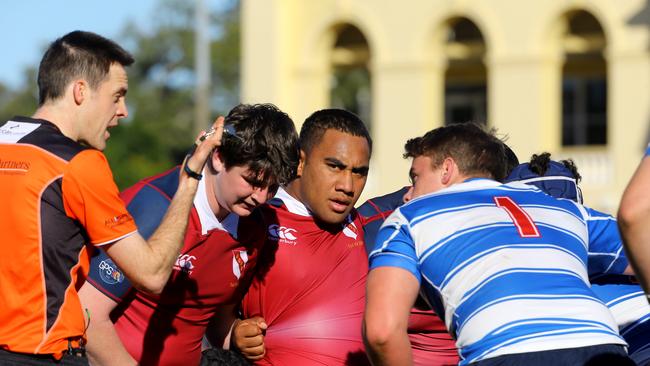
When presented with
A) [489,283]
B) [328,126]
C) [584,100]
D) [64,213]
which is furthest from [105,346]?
[584,100]

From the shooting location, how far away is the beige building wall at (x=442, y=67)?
2592 cm

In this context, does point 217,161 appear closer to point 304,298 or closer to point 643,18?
point 304,298

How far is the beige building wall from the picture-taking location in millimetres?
25922

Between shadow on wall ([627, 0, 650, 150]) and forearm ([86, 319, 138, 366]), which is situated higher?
shadow on wall ([627, 0, 650, 150])

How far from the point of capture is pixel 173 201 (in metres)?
4.92

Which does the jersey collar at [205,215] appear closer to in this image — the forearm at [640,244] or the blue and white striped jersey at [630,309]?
the blue and white striped jersey at [630,309]

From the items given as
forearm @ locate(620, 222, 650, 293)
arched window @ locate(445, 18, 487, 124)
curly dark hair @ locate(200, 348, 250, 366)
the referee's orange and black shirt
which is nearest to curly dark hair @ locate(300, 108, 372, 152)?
curly dark hair @ locate(200, 348, 250, 366)

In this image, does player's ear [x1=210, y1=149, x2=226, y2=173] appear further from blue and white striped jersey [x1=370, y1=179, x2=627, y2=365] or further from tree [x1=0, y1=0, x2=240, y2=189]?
tree [x1=0, y1=0, x2=240, y2=189]

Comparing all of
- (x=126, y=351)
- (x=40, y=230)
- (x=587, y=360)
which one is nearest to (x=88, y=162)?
(x=40, y=230)

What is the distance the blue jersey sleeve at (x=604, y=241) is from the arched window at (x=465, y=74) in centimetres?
2497

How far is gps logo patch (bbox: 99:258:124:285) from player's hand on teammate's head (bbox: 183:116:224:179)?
0.58 meters

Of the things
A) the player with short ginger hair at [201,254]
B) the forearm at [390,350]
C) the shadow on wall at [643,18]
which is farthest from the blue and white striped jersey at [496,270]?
the shadow on wall at [643,18]

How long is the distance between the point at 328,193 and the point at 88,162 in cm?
157

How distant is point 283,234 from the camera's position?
5.91 m
